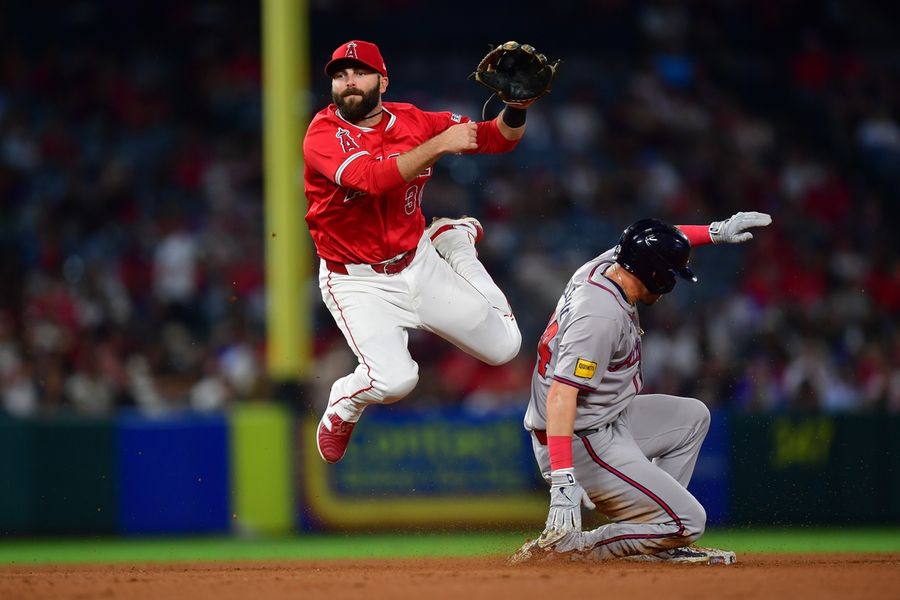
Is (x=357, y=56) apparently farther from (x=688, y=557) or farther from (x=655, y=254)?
(x=688, y=557)

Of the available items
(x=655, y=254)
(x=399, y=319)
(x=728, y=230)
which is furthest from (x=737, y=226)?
(x=399, y=319)

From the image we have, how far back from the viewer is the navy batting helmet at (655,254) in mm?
6430

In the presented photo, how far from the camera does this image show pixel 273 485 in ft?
34.4

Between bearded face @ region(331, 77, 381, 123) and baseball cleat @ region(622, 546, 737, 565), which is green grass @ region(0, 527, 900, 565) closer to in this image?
baseball cleat @ region(622, 546, 737, 565)

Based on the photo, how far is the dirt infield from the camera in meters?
5.51

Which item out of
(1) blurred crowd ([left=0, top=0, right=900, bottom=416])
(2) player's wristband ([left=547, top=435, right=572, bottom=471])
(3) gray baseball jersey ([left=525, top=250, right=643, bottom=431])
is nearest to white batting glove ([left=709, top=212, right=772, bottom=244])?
(3) gray baseball jersey ([left=525, top=250, right=643, bottom=431])

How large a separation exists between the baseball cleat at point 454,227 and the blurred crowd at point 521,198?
11.5 feet

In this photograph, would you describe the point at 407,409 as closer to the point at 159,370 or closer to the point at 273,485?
the point at 273,485

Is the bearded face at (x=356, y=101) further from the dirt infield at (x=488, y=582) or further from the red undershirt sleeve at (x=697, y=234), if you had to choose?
the dirt infield at (x=488, y=582)

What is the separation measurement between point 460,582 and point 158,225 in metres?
8.06

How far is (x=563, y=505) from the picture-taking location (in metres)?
6.23

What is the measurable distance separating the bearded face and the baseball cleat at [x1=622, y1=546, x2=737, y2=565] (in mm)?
2670

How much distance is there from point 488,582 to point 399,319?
171cm

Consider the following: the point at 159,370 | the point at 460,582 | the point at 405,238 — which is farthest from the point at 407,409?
the point at 460,582
